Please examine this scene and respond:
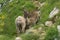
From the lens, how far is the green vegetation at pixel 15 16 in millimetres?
13859

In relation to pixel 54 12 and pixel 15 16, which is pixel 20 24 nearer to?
pixel 54 12

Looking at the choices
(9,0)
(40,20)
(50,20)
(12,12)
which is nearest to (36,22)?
(40,20)

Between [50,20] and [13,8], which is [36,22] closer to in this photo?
[50,20]

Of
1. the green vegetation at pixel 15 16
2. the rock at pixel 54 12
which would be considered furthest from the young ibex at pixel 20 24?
the rock at pixel 54 12

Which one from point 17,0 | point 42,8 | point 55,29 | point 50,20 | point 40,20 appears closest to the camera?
point 55,29

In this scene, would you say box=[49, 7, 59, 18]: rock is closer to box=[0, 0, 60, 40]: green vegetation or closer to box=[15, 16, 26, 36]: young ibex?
box=[0, 0, 60, 40]: green vegetation

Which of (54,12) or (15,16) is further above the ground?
(54,12)

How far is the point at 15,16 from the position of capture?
18516 millimetres

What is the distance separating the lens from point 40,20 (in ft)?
54.7

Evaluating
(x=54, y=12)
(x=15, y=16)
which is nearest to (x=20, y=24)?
(x=54, y=12)

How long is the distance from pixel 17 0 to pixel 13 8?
98 centimetres

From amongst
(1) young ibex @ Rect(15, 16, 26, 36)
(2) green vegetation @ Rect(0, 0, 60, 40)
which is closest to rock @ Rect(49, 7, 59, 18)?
(2) green vegetation @ Rect(0, 0, 60, 40)

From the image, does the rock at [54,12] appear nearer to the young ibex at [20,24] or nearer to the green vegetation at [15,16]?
the green vegetation at [15,16]

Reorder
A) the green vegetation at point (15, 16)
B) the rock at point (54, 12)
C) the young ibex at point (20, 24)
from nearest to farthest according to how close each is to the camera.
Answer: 1. the green vegetation at point (15, 16)
2. the rock at point (54, 12)
3. the young ibex at point (20, 24)
